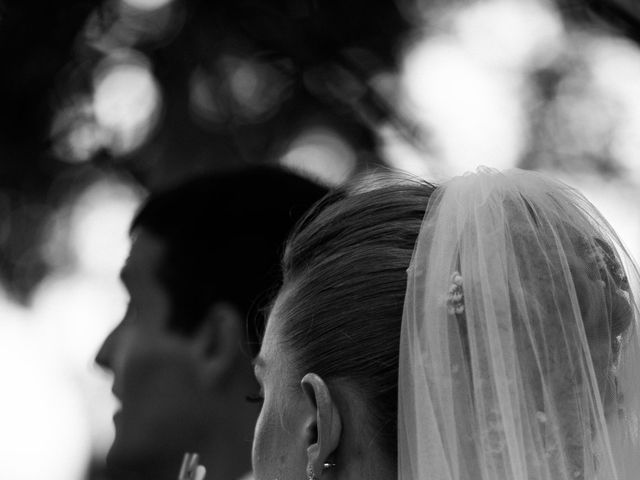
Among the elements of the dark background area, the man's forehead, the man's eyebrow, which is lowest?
the man's eyebrow

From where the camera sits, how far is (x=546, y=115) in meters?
6.14

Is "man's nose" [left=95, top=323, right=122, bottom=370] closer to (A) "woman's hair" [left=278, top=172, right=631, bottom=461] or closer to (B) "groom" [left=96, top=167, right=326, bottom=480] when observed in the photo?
(B) "groom" [left=96, top=167, right=326, bottom=480]

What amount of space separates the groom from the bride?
1.29m

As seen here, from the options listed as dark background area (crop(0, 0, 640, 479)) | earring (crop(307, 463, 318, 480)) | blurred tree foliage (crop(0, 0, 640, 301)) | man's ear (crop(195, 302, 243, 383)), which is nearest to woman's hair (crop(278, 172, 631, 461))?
earring (crop(307, 463, 318, 480))

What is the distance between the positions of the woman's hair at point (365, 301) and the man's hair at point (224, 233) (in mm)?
1544

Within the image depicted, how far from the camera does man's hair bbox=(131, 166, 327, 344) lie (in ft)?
11.7

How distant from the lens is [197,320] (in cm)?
352

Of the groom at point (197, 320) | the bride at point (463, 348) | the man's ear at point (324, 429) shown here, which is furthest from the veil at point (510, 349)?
the groom at point (197, 320)

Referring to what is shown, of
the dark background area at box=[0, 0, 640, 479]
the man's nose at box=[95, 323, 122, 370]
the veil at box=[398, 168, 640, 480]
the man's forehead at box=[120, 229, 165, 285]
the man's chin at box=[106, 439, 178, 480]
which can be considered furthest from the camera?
the dark background area at box=[0, 0, 640, 479]

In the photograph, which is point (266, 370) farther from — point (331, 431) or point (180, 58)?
point (180, 58)

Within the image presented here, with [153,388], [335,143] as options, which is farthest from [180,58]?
[153,388]

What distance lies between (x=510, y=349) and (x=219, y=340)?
1.78 m

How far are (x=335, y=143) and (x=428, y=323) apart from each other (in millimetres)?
4893

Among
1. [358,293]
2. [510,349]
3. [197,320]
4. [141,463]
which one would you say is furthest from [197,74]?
[510,349]
